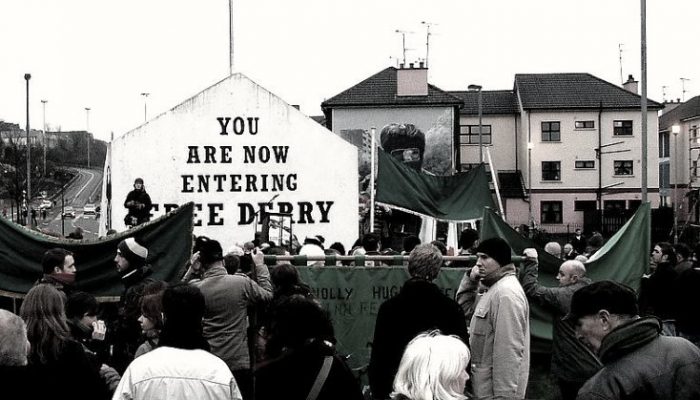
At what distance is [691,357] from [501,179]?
63555 mm

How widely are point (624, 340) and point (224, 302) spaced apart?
4.67 meters

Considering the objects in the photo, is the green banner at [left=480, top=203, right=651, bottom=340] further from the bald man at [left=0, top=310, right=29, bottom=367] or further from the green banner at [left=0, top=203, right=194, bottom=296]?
the bald man at [left=0, top=310, right=29, bottom=367]

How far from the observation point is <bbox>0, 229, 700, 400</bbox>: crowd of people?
432 cm

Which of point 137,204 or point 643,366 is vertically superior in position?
point 137,204

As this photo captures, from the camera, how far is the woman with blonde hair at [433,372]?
167 inches

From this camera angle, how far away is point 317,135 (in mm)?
27812

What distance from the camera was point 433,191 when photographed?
1838 centimetres

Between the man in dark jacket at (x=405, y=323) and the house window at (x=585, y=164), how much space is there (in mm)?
61037

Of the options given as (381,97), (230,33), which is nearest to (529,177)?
(381,97)

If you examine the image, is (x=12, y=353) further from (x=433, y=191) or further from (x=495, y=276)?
(x=433, y=191)

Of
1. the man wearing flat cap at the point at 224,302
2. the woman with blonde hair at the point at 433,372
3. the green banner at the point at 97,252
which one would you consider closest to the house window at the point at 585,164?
the green banner at the point at 97,252

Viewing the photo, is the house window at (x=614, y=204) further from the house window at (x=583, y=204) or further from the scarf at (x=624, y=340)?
the scarf at (x=624, y=340)

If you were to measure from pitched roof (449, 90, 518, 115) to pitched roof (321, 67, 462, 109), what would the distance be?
9015 millimetres

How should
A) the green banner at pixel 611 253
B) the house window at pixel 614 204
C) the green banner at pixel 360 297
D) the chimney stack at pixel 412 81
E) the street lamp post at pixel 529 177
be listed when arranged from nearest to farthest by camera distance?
the green banner at pixel 360 297, the green banner at pixel 611 253, the chimney stack at pixel 412 81, the street lamp post at pixel 529 177, the house window at pixel 614 204
